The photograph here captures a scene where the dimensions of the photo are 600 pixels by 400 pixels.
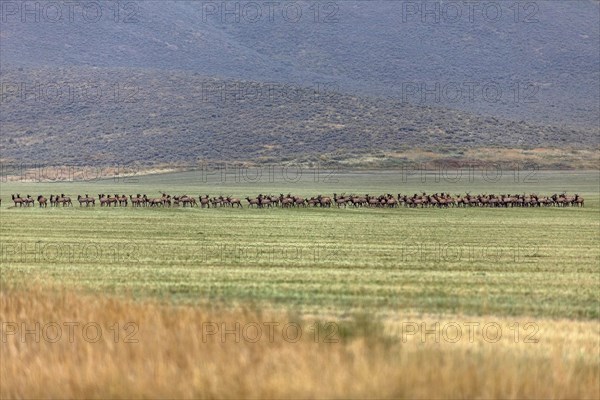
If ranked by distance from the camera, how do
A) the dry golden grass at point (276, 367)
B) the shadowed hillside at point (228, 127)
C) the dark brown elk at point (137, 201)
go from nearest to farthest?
the dry golden grass at point (276, 367) → the dark brown elk at point (137, 201) → the shadowed hillside at point (228, 127)

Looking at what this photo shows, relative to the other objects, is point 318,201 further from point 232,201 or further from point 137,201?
point 137,201

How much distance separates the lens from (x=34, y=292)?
12.5 m

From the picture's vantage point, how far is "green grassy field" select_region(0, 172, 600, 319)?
14.7m

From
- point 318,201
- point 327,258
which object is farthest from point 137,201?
point 327,258

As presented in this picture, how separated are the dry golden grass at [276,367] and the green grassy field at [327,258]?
9.34 ft

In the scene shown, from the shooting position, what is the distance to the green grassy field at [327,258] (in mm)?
14742

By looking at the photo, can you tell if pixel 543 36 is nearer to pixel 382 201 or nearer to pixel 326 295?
pixel 382 201

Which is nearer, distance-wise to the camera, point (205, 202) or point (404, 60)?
point (205, 202)

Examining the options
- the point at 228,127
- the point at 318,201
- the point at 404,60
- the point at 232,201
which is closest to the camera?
the point at 318,201

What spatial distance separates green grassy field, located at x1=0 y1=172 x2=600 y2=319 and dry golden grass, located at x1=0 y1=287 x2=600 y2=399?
112 inches

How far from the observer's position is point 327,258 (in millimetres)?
21703

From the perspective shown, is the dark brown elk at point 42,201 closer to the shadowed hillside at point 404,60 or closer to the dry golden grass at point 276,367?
the dry golden grass at point 276,367

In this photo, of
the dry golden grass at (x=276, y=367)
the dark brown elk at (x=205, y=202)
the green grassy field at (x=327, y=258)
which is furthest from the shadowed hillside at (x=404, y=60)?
the dry golden grass at (x=276, y=367)

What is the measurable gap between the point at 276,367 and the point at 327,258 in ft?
44.7
